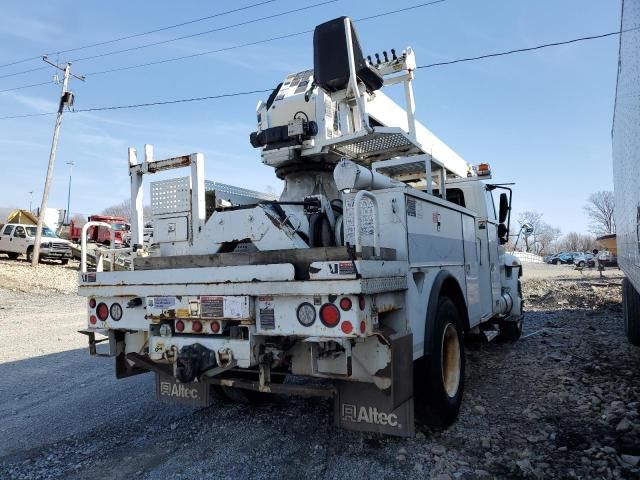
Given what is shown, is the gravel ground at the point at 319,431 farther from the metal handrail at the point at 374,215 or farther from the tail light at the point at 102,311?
the metal handrail at the point at 374,215

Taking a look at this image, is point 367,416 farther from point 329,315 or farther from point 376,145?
point 376,145

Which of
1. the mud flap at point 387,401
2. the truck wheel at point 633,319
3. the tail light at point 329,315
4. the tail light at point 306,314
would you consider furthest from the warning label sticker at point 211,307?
the truck wheel at point 633,319

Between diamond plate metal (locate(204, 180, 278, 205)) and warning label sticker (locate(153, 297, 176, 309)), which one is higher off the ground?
diamond plate metal (locate(204, 180, 278, 205))

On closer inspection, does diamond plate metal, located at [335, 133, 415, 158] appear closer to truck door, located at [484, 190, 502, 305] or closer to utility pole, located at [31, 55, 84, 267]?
truck door, located at [484, 190, 502, 305]

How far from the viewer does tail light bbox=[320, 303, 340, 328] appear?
2973 mm

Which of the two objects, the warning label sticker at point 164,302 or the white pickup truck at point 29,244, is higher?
the white pickup truck at point 29,244

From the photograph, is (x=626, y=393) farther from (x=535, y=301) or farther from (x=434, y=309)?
(x=535, y=301)

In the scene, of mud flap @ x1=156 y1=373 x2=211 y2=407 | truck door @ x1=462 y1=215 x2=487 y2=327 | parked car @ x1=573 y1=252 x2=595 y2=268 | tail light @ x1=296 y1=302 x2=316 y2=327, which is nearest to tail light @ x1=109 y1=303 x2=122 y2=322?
mud flap @ x1=156 y1=373 x2=211 y2=407

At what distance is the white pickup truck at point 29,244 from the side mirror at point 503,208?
21526mm

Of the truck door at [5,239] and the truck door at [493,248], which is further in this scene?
the truck door at [5,239]

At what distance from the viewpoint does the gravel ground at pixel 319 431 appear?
3.36 meters

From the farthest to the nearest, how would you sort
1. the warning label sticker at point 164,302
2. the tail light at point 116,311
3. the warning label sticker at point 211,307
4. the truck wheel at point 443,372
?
1. the tail light at point 116,311
2. the truck wheel at point 443,372
3. the warning label sticker at point 164,302
4. the warning label sticker at point 211,307

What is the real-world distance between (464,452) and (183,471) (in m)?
2.03

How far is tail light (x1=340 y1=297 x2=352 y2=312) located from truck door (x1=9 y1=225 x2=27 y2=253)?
25375 mm
